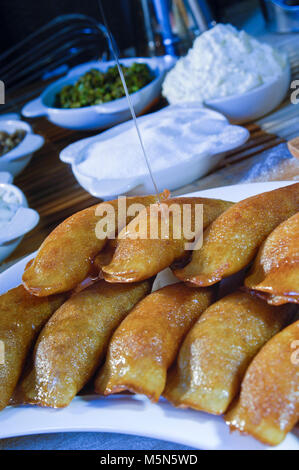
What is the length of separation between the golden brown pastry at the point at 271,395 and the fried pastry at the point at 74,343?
0.27m

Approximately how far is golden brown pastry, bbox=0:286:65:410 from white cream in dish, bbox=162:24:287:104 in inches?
43.9

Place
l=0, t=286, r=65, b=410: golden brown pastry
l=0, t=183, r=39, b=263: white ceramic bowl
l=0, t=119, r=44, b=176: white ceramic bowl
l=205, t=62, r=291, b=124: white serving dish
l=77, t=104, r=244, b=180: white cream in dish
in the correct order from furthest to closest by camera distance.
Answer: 1. l=0, t=119, r=44, b=176: white ceramic bowl
2. l=205, t=62, r=291, b=124: white serving dish
3. l=77, t=104, r=244, b=180: white cream in dish
4. l=0, t=183, r=39, b=263: white ceramic bowl
5. l=0, t=286, r=65, b=410: golden brown pastry

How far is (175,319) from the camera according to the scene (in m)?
0.78

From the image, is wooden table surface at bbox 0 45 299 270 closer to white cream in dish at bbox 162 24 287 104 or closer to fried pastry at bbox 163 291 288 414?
white cream in dish at bbox 162 24 287 104

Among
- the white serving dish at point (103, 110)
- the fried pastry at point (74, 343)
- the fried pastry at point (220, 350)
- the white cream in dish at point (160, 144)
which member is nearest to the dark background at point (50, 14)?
the white serving dish at point (103, 110)

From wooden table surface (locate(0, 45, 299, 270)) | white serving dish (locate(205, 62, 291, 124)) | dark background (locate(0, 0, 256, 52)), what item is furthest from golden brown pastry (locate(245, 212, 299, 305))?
dark background (locate(0, 0, 256, 52))

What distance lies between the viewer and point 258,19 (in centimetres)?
343

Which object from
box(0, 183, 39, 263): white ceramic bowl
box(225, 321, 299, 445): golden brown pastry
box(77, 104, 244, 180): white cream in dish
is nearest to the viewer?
box(225, 321, 299, 445): golden brown pastry

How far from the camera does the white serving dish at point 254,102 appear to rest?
1.68 metres

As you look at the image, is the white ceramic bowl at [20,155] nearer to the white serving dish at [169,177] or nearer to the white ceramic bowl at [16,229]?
the white serving dish at [169,177]

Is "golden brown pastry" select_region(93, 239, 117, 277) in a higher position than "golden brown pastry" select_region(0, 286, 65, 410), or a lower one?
higher

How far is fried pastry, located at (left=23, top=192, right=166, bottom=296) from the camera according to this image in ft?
2.82

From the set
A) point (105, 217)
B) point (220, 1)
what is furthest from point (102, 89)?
point (220, 1)
